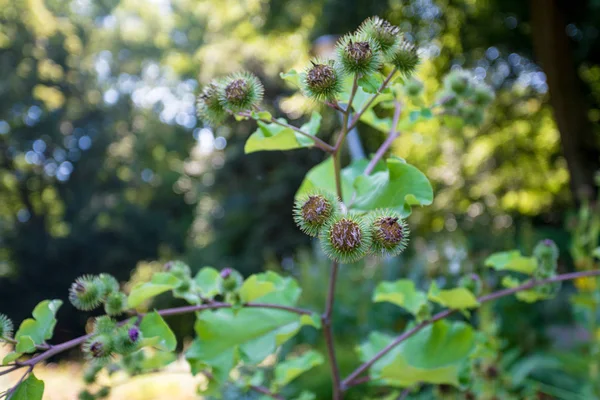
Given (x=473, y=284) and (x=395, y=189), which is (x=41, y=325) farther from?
(x=473, y=284)

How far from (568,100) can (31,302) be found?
10916mm

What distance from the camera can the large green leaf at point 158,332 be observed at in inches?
29.6

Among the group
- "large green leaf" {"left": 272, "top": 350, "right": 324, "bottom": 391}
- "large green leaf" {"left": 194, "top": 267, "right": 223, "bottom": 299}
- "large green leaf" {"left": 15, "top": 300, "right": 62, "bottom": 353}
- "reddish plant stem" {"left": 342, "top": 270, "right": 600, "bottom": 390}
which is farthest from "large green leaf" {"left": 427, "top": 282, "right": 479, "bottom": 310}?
"large green leaf" {"left": 15, "top": 300, "right": 62, "bottom": 353}

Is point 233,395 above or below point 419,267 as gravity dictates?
below

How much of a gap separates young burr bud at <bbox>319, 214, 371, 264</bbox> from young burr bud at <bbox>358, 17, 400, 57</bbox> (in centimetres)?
27

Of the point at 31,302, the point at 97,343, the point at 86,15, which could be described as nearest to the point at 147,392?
the point at 97,343

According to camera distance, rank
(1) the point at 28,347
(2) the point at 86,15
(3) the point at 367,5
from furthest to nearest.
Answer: (2) the point at 86,15
(3) the point at 367,5
(1) the point at 28,347

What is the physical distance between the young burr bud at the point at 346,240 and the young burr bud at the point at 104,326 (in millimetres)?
380

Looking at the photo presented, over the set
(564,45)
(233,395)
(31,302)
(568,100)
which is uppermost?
(564,45)

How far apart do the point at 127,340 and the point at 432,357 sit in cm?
62

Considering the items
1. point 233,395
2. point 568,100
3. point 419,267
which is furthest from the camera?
point 568,100

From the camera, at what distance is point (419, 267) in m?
4.23

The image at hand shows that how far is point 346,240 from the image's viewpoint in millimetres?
578

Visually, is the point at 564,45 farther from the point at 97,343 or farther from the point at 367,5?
the point at 97,343
